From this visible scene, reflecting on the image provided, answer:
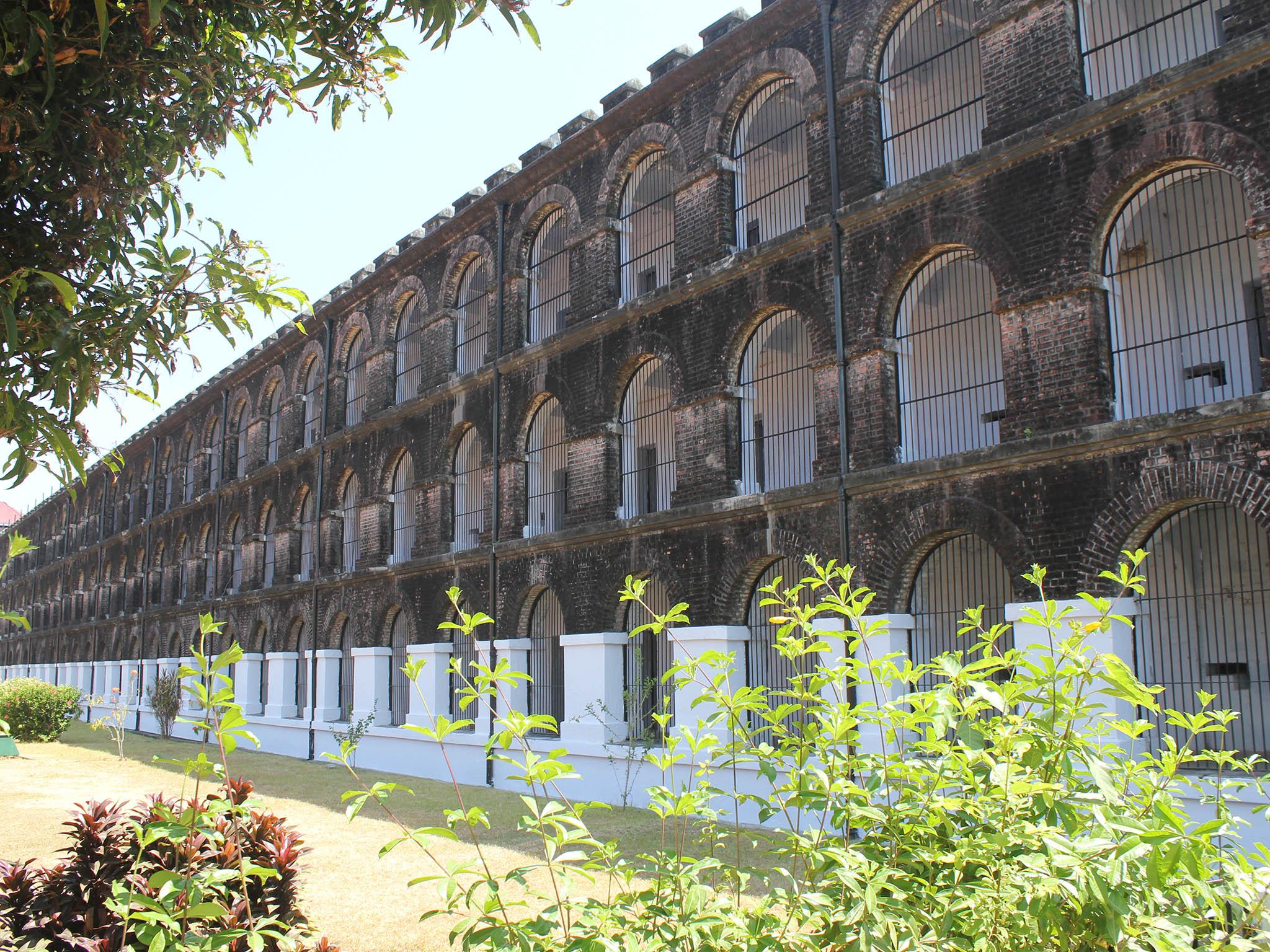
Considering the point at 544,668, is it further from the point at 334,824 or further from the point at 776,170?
the point at 776,170

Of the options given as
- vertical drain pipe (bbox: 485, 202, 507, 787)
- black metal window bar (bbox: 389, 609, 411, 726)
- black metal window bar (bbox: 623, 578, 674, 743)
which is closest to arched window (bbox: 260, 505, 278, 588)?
black metal window bar (bbox: 389, 609, 411, 726)

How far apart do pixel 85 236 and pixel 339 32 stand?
1503 mm

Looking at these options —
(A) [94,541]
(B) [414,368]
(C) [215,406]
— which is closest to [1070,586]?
(B) [414,368]

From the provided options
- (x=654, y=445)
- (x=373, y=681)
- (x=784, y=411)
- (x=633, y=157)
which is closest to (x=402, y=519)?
(x=373, y=681)

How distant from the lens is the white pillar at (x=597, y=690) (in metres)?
14.8

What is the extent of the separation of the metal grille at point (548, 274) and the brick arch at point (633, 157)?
46.1 inches

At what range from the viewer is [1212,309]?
13.3 m

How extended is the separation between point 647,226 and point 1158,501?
39.3ft

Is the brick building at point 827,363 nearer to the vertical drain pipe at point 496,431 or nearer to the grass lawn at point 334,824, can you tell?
the vertical drain pipe at point 496,431

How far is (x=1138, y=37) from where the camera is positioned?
12867 mm

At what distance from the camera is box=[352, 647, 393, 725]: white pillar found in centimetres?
2038

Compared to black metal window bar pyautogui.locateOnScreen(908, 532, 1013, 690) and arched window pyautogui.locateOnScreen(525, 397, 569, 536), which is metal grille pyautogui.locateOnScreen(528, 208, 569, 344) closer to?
arched window pyautogui.locateOnScreen(525, 397, 569, 536)

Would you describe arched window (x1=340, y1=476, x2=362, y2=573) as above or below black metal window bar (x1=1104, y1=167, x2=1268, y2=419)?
below

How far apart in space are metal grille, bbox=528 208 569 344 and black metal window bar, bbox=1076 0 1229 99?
7.96 m
